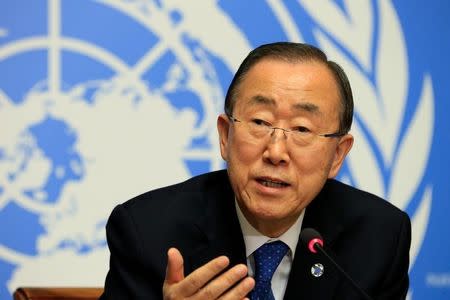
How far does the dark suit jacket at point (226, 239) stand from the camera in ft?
7.27

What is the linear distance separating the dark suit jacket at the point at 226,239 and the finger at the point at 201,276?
38cm

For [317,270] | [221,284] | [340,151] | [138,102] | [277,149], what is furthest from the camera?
[138,102]

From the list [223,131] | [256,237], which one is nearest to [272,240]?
[256,237]

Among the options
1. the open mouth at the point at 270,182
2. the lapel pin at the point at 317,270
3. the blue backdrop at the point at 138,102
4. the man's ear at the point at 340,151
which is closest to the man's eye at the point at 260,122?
the open mouth at the point at 270,182

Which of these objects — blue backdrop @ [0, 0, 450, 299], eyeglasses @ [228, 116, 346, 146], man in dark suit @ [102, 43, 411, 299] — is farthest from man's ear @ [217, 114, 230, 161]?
blue backdrop @ [0, 0, 450, 299]

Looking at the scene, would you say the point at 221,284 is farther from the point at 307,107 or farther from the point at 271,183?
the point at 307,107

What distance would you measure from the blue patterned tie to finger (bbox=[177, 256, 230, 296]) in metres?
0.44

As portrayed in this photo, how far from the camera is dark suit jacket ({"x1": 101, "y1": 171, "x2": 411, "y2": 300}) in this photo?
7.27 ft

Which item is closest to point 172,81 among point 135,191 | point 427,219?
point 135,191

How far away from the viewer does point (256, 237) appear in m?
2.32

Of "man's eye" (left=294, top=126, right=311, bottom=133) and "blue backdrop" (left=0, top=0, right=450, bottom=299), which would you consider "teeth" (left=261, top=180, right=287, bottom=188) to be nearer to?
"man's eye" (left=294, top=126, right=311, bottom=133)

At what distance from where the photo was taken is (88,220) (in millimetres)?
2926

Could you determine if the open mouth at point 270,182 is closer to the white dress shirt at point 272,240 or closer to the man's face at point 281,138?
the man's face at point 281,138

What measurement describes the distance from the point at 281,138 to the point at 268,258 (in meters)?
0.42
